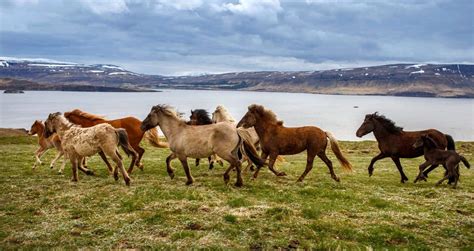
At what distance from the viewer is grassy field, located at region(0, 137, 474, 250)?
9070 mm

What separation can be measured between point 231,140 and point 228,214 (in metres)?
3.97

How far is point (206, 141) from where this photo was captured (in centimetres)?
1417

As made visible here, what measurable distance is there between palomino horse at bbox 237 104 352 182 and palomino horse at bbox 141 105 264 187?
1.13 metres

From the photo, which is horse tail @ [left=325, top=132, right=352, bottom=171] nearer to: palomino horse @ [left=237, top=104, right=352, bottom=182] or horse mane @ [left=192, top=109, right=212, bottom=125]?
palomino horse @ [left=237, top=104, right=352, bottom=182]

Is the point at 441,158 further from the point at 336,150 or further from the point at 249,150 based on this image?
the point at 249,150

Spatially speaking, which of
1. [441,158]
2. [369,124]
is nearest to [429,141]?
[441,158]

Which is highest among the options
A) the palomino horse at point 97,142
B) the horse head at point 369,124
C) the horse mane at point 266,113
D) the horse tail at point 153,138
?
the horse mane at point 266,113

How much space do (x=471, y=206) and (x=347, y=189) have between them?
376 centimetres

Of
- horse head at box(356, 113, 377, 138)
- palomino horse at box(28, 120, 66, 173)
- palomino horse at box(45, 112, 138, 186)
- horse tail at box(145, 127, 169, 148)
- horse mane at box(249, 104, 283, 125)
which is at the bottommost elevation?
palomino horse at box(28, 120, 66, 173)

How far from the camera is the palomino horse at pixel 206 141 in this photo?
1402 centimetres

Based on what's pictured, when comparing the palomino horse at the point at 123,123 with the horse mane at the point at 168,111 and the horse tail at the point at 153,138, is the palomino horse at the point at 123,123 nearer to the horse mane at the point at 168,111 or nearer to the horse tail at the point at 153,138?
the horse tail at the point at 153,138

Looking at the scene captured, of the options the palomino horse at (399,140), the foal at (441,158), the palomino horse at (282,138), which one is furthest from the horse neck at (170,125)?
the foal at (441,158)

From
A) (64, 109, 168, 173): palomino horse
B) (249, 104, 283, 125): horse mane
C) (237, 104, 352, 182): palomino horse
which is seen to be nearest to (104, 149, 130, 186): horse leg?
(64, 109, 168, 173): palomino horse

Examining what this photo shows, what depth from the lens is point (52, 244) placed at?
886cm
